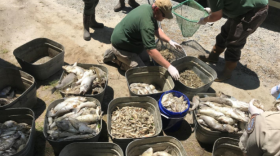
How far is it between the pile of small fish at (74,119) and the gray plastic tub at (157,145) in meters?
0.65

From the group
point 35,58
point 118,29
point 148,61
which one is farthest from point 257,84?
point 35,58

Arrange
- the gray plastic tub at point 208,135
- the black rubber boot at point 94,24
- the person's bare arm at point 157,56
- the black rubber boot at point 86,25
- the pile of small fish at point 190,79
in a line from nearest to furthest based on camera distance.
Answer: the gray plastic tub at point 208,135 < the person's bare arm at point 157,56 < the pile of small fish at point 190,79 < the black rubber boot at point 86,25 < the black rubber boot at point 94,24

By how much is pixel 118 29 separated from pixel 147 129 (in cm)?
228

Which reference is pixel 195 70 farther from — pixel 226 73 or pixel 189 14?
pixel 189 14

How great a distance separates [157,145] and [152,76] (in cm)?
170

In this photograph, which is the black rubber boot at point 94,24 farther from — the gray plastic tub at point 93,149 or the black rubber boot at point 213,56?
the gray plastic tub at point 93,149

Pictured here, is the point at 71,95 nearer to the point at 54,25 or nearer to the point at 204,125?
the point at 204,125

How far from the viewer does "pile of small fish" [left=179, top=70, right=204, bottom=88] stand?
174 inches

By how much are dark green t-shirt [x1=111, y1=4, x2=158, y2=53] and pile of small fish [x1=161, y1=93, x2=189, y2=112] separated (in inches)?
38.6

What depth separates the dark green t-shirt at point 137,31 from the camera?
3.80 meters

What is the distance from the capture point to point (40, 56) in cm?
492

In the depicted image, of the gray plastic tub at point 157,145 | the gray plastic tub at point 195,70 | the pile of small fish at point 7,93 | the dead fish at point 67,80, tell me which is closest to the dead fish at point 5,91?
the pile of small fish at point 7,93

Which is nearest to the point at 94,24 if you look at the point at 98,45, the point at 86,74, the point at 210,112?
the point at 98,45

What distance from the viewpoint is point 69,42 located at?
564cm
